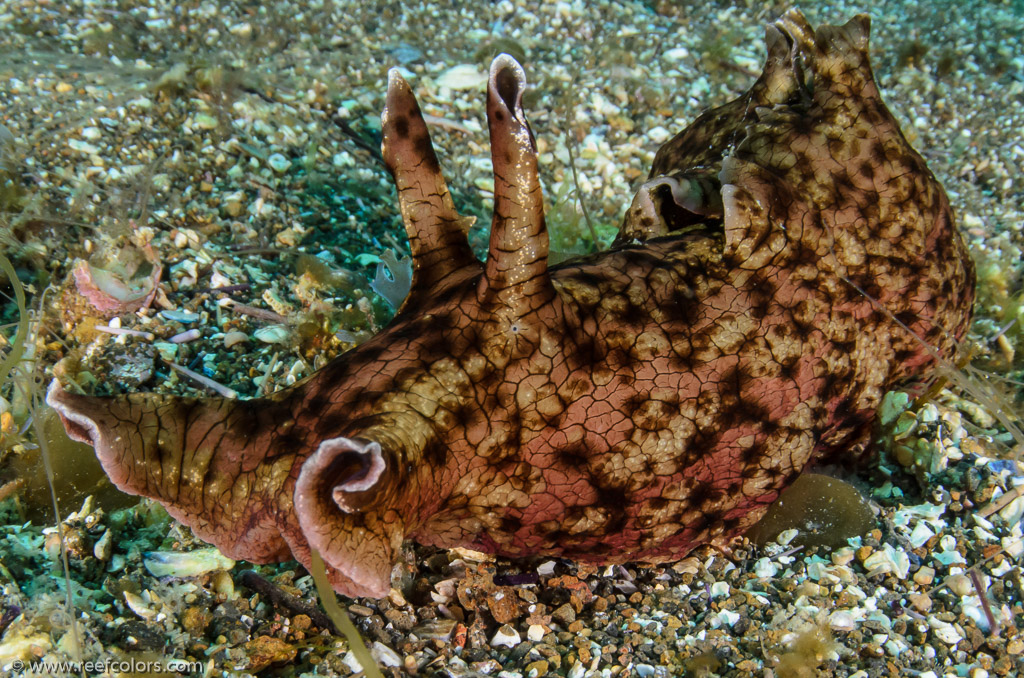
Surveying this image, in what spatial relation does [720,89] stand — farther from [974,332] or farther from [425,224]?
[425,224]

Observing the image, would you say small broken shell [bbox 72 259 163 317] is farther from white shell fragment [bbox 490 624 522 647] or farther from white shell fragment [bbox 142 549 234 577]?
white shell fragment [bbox 490 624 522 647]

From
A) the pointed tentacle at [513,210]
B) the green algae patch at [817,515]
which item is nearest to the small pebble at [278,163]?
the pointed tentacle at [513,210]

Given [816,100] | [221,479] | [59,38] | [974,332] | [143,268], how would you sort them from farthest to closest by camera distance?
1. [59,38]
2. [974,332]
3. [143,268]
4. [816,100]
5. [221,479]

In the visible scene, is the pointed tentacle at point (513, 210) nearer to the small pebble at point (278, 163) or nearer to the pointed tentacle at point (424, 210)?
the pointed tentacle at point (424, 210)

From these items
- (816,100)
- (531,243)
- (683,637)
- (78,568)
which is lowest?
(683,637)

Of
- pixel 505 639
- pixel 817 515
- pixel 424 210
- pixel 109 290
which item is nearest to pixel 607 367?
pixel 424 210

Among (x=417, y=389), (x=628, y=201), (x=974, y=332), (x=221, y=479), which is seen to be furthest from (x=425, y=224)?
(x=974, y=332)
